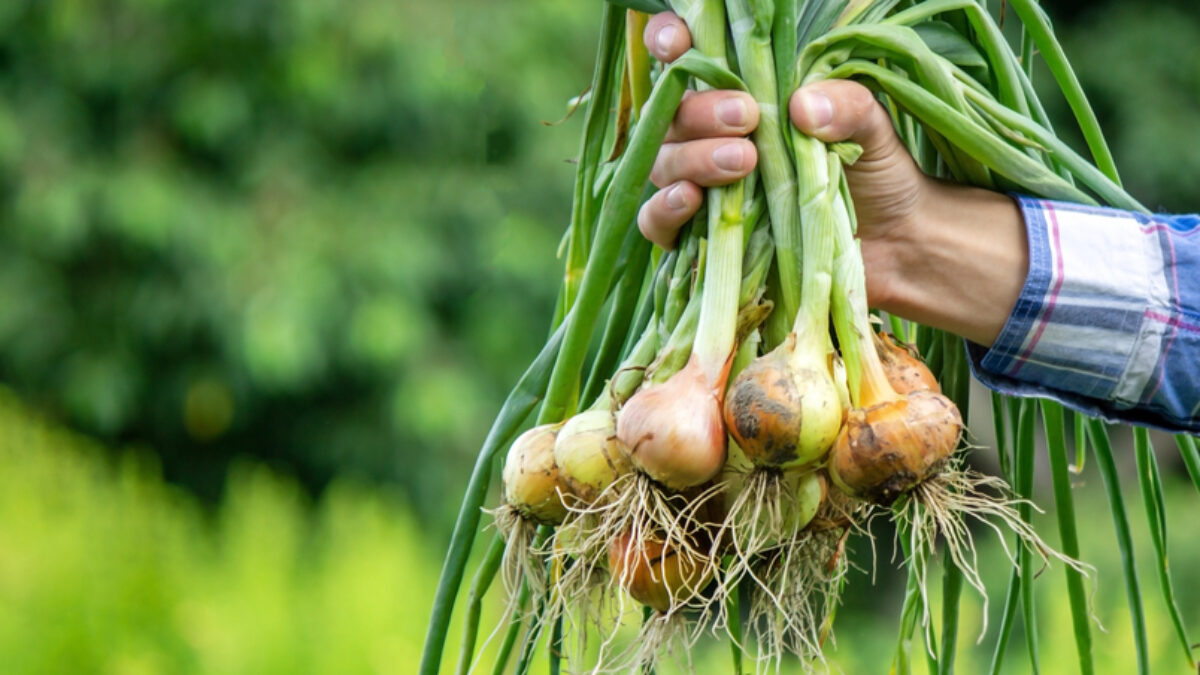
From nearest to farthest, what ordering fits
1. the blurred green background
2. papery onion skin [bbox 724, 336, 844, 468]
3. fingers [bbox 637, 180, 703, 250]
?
papery onion skin [bbox 724, 336, 844, 468], fingers [bbox 637, 180, 703, 250], the blurred green background

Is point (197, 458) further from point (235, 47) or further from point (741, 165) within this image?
point (741, 165)

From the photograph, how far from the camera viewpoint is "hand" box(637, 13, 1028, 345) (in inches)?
23.3

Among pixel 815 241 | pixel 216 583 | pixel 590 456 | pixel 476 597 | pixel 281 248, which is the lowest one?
pixel 216 583

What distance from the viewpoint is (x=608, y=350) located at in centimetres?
68

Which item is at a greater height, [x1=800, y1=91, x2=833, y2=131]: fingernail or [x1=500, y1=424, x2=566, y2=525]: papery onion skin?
[x1=800, y1=91, x2=833, y2=131]: fingernail

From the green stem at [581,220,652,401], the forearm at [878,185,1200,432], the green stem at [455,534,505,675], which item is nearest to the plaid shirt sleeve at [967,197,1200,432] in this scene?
the forearm at [878,185,1200,432]

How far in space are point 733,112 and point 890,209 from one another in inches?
6.5

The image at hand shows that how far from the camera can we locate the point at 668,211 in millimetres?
624

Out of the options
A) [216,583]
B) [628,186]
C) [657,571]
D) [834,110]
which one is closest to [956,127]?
[834,110]

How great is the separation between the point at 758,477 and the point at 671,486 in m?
0.04

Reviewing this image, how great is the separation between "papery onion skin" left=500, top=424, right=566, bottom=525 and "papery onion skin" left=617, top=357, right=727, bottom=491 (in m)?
0.06

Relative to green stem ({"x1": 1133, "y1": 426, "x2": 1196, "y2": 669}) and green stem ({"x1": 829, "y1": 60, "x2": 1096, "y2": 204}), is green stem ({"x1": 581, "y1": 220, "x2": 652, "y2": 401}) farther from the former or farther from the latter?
green stem ({"x1": 1133, "y1": 426, "x2": 1196, "y2": 669})

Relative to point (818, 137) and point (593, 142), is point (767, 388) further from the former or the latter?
point (593, 142)

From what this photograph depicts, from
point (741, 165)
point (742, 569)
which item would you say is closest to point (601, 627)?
point (742, 569)
